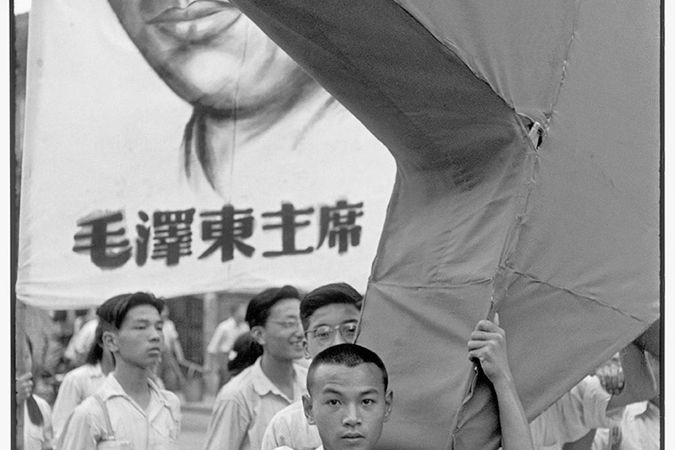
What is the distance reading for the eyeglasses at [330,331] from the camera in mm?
2660

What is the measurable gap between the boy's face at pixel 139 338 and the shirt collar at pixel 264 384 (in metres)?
0.26

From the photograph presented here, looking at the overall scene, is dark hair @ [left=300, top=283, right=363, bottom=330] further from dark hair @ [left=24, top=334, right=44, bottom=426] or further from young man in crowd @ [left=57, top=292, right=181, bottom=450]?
dark hair @ [left=24, top=334, right=44, bottom=426]

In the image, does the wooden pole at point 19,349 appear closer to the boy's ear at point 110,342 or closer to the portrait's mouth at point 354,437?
the boy's ear at point 110,342

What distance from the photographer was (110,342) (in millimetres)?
3027

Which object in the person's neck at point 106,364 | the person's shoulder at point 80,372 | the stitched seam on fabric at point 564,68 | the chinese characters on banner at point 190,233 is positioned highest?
the stitched seam on fabric at point 564,68

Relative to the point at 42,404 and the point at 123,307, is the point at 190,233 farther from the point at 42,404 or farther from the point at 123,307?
the point at 42,404

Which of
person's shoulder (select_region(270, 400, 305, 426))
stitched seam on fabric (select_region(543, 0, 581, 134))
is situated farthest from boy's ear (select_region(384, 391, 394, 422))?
person's shoulder (select_region(270, 400, 305, 426))

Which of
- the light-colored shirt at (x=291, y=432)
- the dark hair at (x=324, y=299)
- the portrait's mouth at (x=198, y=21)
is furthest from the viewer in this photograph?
the portrait's mouth at (x=198, y=21)

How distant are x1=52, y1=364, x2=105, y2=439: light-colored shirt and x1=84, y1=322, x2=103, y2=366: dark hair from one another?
0.03m

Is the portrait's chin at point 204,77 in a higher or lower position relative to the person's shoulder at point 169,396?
higher

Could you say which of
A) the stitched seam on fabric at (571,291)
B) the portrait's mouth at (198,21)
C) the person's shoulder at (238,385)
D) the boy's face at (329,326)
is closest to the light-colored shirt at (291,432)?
the boy's face at (329,326)

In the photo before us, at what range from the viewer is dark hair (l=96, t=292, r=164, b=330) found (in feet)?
9.87

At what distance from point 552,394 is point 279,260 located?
1.84 meters

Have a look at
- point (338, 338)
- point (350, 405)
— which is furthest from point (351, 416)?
point (338, 338)
